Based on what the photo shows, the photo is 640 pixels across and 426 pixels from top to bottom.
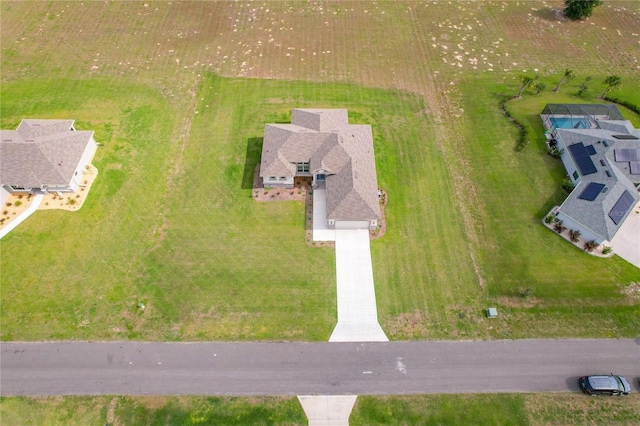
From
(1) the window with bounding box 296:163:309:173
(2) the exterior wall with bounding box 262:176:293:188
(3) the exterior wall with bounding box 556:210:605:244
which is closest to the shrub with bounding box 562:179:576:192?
(3) the exterior wall with bounding box 556:210:605:244

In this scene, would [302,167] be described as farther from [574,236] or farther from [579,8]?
[579,8]

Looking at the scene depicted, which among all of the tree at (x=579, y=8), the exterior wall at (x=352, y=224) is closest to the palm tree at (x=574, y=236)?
the exterior wall at (x=352, y=224)

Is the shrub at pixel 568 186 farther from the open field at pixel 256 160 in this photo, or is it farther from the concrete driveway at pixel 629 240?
the concrete driveway at pixel 629 240

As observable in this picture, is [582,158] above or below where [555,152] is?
above

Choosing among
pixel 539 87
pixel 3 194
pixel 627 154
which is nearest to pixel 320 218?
pixel 3 194

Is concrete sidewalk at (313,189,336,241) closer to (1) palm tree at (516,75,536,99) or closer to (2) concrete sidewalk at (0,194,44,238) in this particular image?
(2) concrete sidewalk at (0,194,44,238)

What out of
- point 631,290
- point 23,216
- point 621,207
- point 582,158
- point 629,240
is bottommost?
point 631,290

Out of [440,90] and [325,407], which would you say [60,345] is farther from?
[440,90]
